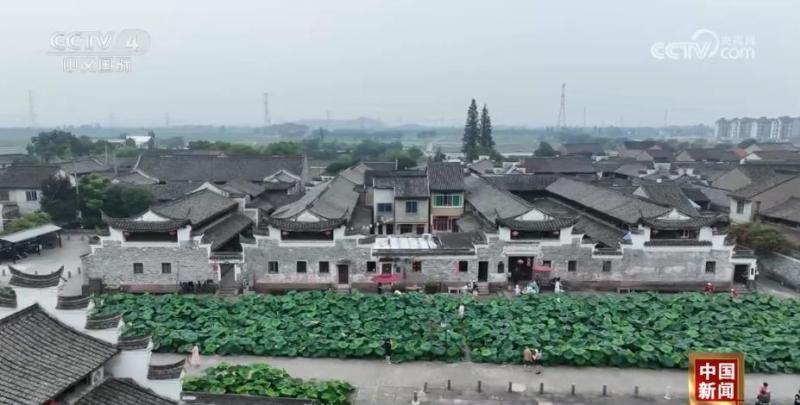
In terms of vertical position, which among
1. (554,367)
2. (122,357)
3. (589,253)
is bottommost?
(554,367)

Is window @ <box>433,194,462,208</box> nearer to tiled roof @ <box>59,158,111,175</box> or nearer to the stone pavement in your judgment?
the stone pavement

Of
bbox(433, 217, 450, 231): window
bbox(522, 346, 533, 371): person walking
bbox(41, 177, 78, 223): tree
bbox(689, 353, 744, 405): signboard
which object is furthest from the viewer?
bbox(41, 177, 78, 223): tree

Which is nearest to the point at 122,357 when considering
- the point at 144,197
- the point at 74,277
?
the point at 74,277

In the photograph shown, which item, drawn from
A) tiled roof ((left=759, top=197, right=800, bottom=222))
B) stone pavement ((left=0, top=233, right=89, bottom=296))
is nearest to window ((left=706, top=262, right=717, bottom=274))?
tiled roof ((left=759, top=197, right=800, bottom=222))

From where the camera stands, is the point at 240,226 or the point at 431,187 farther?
the point at 431,187

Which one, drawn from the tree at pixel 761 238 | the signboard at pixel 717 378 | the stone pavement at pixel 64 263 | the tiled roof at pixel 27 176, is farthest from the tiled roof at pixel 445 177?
the tiled roof at pixel 27 176

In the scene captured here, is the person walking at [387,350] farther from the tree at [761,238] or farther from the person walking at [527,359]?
the tree at [761,238]

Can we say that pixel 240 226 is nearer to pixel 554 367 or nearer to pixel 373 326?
pixel 373 326
